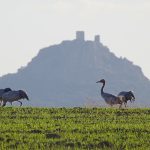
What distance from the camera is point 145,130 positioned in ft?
87.5

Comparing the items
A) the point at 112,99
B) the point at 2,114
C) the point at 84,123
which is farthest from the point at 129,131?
the point at 112,99

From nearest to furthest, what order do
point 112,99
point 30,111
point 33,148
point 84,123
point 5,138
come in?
point 33,148, point 5,138, point 84,123, point 30,111, point 112,99

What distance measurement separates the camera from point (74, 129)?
2644cm

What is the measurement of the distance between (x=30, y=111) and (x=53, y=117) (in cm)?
307

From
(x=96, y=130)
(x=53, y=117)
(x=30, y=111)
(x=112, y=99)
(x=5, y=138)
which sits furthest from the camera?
(x=112, y=99)

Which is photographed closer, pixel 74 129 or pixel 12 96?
pixel 74 129

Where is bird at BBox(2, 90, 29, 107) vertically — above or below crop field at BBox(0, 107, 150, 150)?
above

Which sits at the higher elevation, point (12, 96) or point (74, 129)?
point (12, 96)

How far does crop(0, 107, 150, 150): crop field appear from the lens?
23.4 meters

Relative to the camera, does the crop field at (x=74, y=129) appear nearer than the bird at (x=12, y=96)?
Yes

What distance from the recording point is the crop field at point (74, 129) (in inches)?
922

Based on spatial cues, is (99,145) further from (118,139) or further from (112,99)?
(112,99)

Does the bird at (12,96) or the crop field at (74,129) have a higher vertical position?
the bird at (12,96)

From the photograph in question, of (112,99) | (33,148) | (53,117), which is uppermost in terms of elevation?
(112,99)
